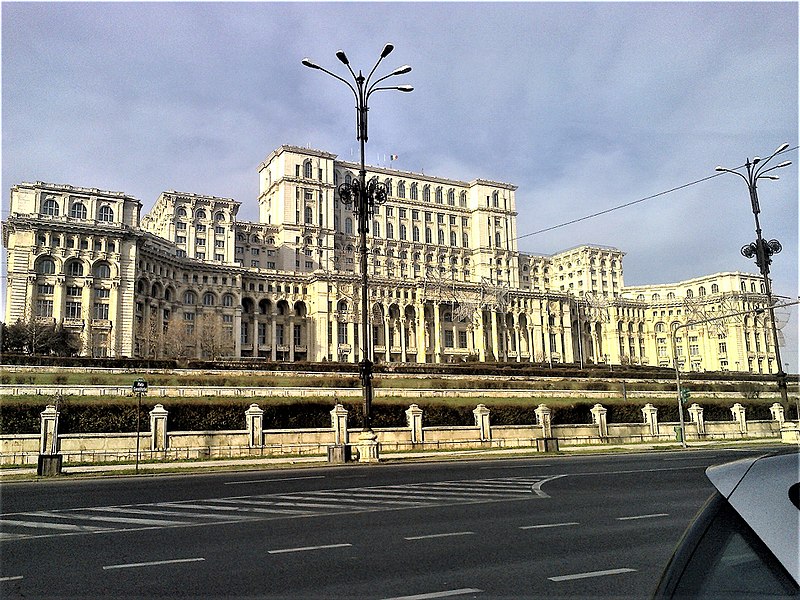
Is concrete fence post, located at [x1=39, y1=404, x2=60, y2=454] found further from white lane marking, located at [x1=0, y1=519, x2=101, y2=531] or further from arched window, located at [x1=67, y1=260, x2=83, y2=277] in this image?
arched window, located at [x1=67, y1=260, x2=83, y2=277]

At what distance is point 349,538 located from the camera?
9992 mm

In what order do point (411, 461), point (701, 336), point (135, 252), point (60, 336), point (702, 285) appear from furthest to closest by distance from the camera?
point (702, 285) → point (701, 336) → point (135, 252) → point (60, 336) → point (411, 461)

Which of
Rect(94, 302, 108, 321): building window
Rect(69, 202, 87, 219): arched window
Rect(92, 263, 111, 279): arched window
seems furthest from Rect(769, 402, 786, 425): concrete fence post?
Rect(69, 202, 87, 219): arched window

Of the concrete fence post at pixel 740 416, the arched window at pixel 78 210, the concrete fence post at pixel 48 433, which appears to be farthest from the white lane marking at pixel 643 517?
the arched window at pixel 78 210

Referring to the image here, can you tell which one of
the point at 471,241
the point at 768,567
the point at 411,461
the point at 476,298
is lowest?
the point at 411,461

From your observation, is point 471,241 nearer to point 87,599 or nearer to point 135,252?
point 135,252

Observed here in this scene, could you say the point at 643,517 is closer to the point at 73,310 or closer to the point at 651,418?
the point at 651,418

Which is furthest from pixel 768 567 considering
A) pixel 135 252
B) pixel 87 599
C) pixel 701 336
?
pixel 701 336

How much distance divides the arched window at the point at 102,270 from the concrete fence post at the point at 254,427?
61.6m

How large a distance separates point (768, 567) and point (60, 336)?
78.1 meters

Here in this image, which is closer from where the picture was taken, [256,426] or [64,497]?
[64,497]

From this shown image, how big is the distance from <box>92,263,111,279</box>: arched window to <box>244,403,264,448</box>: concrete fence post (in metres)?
61.6

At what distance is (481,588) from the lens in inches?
281

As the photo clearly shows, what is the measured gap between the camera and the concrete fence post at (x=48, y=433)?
2684cm
